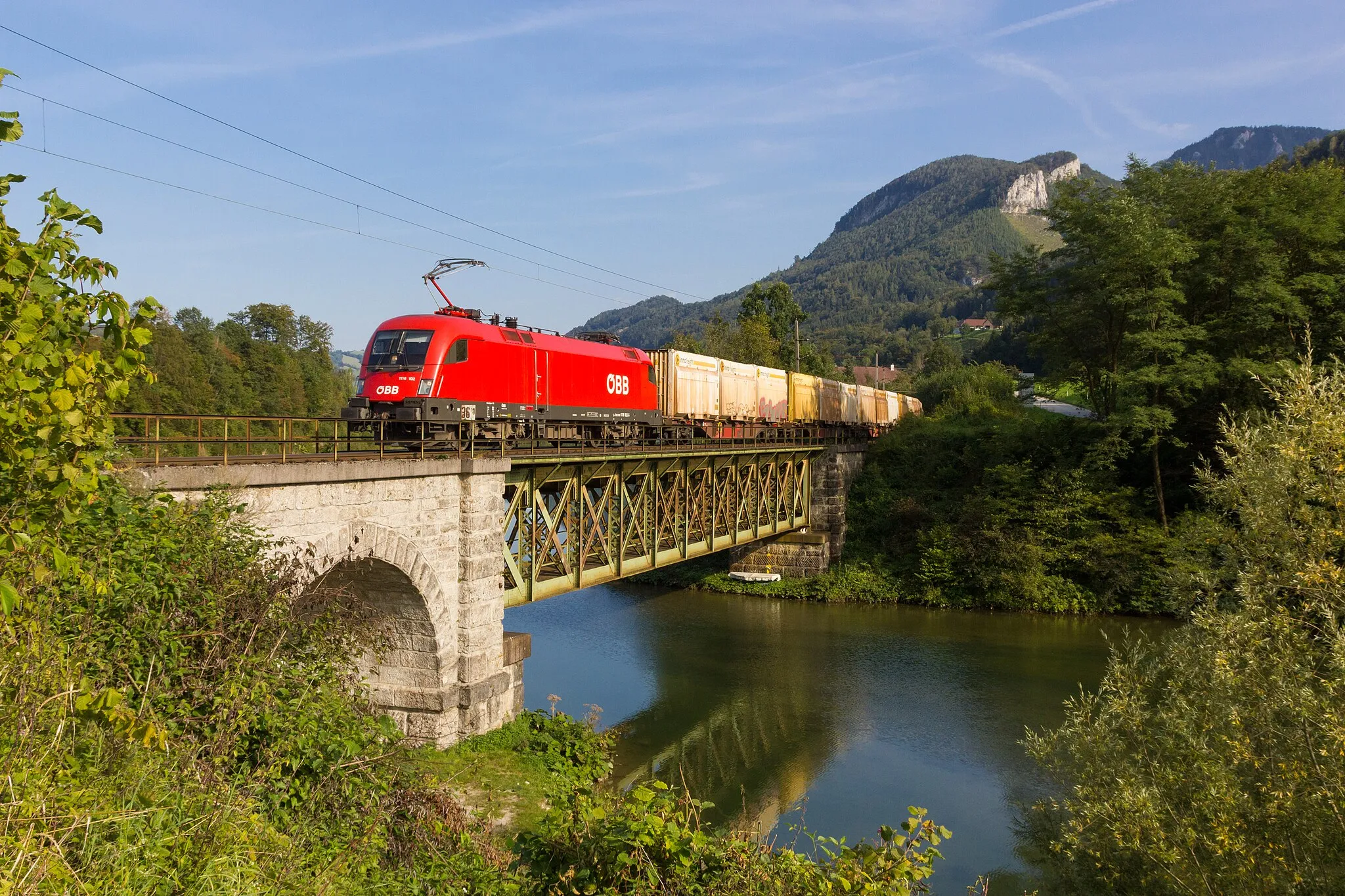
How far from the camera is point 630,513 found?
25.9m

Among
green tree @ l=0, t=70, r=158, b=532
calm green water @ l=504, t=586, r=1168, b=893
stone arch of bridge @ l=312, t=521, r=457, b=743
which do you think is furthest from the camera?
calm green water @ l=504, t=586, r=1168, b=893

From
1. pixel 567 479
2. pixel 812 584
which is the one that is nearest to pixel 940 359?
pixel 812 584

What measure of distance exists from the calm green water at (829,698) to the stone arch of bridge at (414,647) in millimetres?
4851

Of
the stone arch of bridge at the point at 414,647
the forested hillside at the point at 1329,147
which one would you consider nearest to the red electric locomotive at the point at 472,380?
the stone arch of bridge at the point at 414,647

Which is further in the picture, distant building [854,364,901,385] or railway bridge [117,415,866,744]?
distant building [854,364,901,385]

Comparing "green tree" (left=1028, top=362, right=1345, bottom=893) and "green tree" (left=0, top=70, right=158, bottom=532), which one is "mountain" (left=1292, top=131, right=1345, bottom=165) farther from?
"green tree" (left=0, top=70, right=158, bottom=532)

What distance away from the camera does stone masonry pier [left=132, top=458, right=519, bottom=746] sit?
1500 cm

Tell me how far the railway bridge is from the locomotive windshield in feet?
5.91

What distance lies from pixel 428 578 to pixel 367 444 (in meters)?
11.3

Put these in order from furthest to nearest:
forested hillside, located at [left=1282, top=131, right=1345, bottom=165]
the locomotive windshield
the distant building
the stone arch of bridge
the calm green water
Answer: the distant building
forested hillside, located at [left=1282, top=131, right=1345, bottom=165]
the locomotive windshield
the calm green water
the stone arch of bridge

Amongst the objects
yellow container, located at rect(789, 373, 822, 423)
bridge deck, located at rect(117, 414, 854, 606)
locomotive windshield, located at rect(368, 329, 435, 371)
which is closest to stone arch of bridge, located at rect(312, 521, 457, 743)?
bridge deck, located at rect(117, 414, 854, 606)

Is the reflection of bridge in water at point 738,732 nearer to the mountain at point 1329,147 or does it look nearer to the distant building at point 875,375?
the distant building at point 875,375

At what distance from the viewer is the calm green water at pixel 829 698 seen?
18.5m

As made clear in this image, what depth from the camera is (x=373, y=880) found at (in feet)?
26.7
